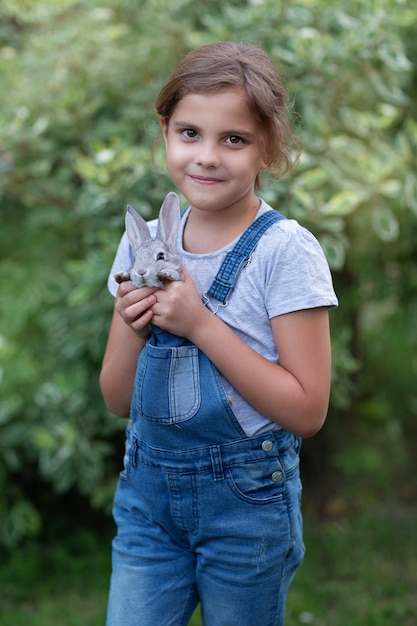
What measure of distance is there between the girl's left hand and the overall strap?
6 cm

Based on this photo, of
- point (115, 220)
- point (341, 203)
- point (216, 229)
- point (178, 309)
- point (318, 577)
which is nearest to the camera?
point (178, 309)

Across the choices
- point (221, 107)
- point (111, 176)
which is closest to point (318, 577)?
point (111, 176)

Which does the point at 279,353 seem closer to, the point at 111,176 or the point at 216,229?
the point at 216,229

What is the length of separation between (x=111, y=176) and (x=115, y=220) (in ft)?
0.57

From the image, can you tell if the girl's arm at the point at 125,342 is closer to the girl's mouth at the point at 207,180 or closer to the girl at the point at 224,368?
the girl at the point at 224,368

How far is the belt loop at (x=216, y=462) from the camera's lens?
1813 millimetres

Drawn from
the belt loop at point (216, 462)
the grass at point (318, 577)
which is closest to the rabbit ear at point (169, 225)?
the belt loop at point (216, 462)

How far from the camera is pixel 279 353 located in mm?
1818

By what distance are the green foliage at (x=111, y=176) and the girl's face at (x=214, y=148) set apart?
3.50 ft

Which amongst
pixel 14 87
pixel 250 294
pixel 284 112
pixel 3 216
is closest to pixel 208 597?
pixel 250 294

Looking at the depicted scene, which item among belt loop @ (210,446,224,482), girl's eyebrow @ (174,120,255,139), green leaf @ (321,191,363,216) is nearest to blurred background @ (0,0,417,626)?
green leaf @ (321,191,363,216)

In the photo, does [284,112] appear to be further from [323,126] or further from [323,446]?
[323,446]

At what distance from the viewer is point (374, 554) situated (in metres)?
3.64

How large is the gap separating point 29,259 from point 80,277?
1.64 ft
